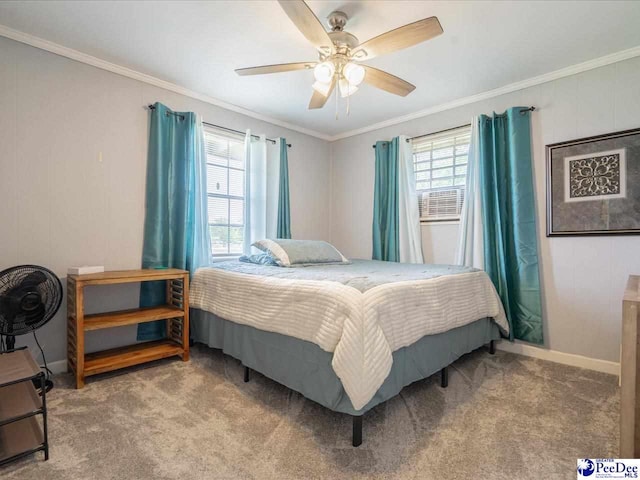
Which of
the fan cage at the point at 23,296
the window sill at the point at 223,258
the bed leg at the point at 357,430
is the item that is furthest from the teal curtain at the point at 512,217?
the fan cage at the point at 23,296

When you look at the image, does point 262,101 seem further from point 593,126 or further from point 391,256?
point 593,126

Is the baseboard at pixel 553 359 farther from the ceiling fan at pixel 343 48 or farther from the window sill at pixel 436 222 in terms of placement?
the ceiling fan at pixel 343 48

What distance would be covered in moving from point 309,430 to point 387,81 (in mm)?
2147

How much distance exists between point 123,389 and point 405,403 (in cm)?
180

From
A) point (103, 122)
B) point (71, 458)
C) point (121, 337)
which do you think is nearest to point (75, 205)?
point (103, 122)

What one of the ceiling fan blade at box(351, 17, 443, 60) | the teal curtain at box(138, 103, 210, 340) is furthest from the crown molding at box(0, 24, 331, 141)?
the ceiling fan blade at box(351, 17, 443, 60)

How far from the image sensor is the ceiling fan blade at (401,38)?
62.4 inches

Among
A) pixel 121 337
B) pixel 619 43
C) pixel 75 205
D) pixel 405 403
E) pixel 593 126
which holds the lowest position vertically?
pixel 405 403

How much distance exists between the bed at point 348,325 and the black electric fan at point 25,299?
100 centimetres

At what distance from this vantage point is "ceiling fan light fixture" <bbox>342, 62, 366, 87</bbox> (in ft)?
6.26

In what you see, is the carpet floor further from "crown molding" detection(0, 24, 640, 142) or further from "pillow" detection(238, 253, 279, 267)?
"crown molding" detection(0, 24, 640, 142)

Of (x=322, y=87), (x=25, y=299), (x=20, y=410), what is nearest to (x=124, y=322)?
(x=25, y=299)

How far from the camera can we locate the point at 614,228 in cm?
243

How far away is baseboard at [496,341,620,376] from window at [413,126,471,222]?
128 centimetres
